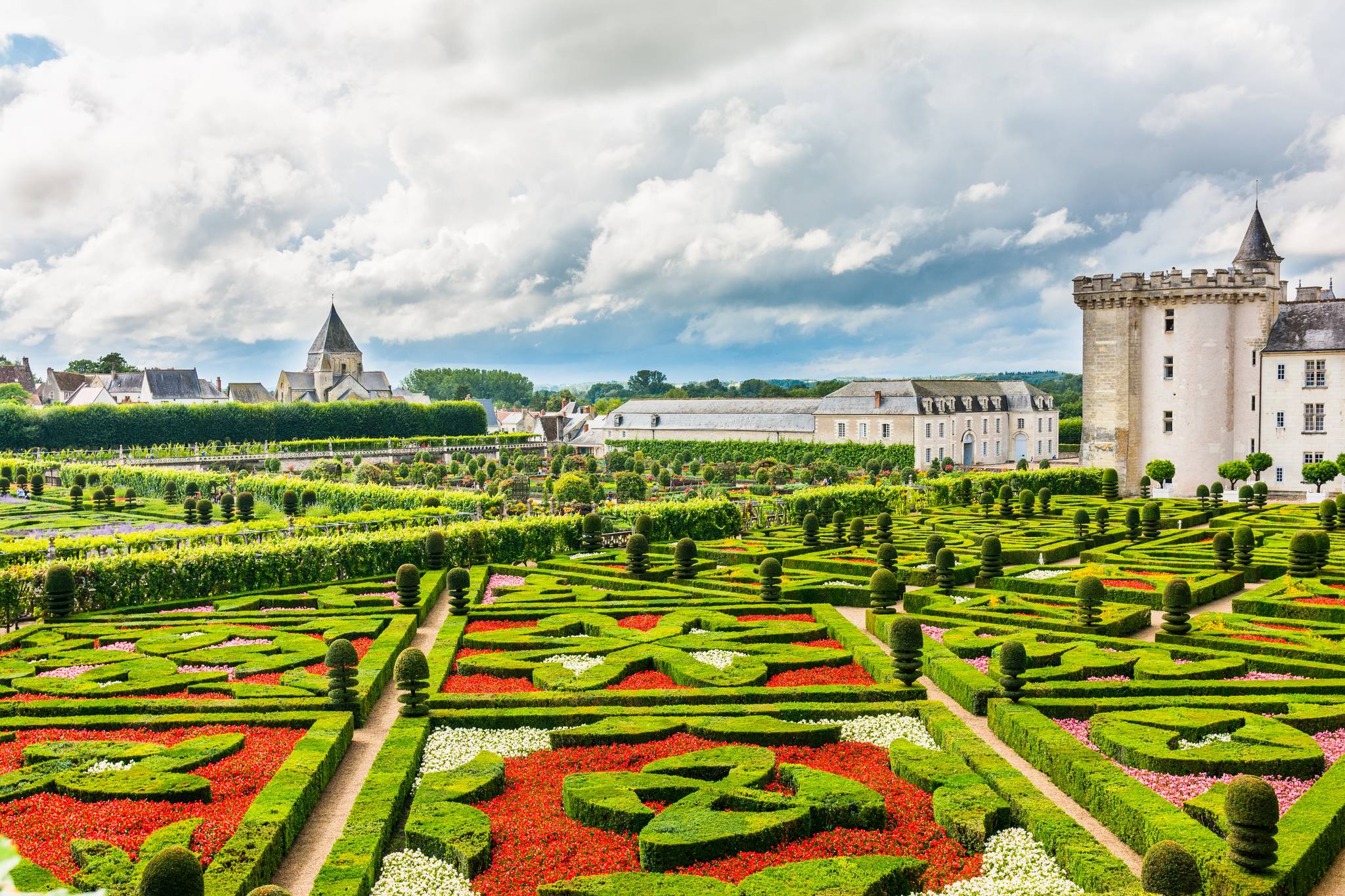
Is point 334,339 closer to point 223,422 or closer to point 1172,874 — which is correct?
point 223,422

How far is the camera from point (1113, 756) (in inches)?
374

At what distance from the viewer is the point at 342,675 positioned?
10.7 metres

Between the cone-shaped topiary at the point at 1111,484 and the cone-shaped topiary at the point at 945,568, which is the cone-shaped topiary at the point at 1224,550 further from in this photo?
the cone-shaped topiary at the point at 1111,484

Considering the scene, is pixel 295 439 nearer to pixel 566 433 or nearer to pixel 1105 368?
pixel 566 433

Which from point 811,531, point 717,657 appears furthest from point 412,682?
point 811,531

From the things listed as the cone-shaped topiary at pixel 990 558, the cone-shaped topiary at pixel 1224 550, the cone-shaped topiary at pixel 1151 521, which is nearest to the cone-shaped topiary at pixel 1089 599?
the cone-shaped topiary at pixel 990 558

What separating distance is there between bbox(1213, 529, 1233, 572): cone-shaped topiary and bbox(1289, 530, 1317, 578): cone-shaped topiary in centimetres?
109

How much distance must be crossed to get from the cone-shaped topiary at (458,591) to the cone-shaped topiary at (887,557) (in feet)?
26.1

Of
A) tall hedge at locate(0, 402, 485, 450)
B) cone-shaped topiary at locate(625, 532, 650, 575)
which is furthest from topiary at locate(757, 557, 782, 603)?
tall hedge at locate(0, 402, 485, 450)

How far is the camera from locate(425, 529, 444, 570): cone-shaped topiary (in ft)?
62.4

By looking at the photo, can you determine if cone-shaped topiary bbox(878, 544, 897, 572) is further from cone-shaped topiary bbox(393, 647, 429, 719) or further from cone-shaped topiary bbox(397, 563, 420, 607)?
cone-shaped topiary bbox(393, 647, 429, 719)

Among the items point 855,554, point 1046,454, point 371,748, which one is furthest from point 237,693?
point 1046,454

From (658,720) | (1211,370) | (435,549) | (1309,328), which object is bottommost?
(658,720)

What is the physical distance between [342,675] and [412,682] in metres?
0.80
